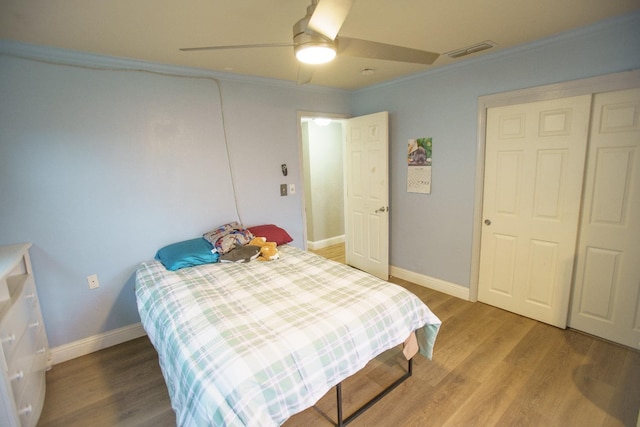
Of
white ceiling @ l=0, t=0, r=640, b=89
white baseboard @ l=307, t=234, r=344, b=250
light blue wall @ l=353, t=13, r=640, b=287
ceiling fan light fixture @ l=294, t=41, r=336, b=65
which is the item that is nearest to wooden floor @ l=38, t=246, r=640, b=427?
light blue wall @ l=353, t=13, r=640, b=287

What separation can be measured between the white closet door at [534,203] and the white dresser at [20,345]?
3.54 m

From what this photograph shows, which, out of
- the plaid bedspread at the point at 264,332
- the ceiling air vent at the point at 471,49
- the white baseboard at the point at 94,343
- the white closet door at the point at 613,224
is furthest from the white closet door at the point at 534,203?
the white baseboard at the point at 94,343

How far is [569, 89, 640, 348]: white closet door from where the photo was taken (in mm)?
2154

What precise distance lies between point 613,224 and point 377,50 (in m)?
2.21

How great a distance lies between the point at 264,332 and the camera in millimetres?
1550

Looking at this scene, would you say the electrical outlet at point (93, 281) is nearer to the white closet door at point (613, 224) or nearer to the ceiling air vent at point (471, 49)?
the ceiling air vent at point (471, 49)

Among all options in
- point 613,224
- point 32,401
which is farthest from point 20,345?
point 613,224

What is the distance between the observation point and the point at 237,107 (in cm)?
307

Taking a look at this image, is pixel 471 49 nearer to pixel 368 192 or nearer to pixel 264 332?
pixel 368 192

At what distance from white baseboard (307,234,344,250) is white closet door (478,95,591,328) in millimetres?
2744

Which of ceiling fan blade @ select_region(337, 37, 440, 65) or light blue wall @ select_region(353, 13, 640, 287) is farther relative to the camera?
light blue wall @ select_region(353, 13, 640, 287)

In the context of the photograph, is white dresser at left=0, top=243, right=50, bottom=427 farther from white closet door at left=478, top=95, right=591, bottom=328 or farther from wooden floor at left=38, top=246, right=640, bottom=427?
white closet door at left=478, top=95, right=591, bottom=328

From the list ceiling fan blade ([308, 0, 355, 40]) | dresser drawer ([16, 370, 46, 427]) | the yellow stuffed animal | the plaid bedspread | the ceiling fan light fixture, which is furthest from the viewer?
the yellow stuffed animal

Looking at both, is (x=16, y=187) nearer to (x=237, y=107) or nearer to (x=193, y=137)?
(x=193, y=137)
